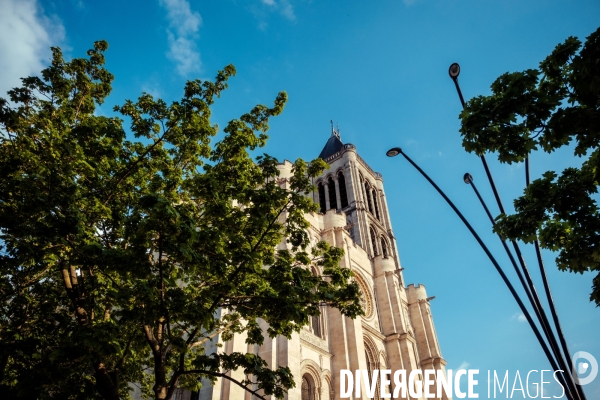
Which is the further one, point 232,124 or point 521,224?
point 232,124

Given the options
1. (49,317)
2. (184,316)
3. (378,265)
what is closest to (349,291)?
(184,316)

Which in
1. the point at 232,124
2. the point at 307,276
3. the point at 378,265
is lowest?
the point at 307,276

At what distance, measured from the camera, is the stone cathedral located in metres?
16.5

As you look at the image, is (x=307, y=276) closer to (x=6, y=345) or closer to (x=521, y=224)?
(x=521, y=224)

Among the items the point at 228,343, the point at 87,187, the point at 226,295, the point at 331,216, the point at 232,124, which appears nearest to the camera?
the point at 226,295

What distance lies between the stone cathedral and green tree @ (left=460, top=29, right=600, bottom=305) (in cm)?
1095

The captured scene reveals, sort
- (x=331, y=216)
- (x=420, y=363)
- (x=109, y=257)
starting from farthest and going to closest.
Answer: (x=420, y=363), (x=331, y=216), (x=109, y=257)

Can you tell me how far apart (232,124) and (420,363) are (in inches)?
1032

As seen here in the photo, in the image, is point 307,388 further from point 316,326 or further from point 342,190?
point 342,190

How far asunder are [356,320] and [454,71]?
648 inches

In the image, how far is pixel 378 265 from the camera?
30172 mm

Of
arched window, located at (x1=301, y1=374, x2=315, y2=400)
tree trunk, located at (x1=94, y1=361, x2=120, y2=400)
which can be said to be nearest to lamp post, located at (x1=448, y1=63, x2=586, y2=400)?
tree trunk, located at (x1=94, y1=361, x2=120, y2=400)

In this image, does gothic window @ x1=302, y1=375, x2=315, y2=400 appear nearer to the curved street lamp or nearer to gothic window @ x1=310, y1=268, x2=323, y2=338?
gothic window @ x1=310, y1=268, x2=323, y2=338

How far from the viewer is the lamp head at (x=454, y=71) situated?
8.87 metres
